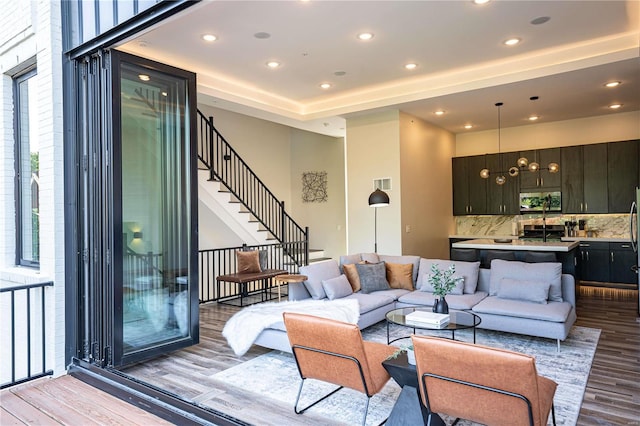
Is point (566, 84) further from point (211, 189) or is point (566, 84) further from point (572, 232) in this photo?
point (211, 189)

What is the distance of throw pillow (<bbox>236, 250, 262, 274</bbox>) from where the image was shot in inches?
279

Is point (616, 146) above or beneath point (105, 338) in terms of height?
above

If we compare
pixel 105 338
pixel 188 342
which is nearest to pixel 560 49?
pixel 188 342

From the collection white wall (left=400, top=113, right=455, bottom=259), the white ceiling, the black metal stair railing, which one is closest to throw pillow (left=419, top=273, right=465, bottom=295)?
white wall (left=400, top=113, right=455, bottom=259)

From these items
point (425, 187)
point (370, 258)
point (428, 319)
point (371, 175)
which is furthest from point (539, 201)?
point (428, 319)

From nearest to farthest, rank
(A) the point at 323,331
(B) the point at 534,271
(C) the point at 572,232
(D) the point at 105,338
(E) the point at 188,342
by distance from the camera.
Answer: (A) the point at 323,331
(D) the point at 105,338
(E) the point at 188,342
(B) the point at 534,271
(C) the point at 572,232

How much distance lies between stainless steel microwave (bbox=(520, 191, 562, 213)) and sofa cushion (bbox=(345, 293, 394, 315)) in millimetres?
4879

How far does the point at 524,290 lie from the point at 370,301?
178cm

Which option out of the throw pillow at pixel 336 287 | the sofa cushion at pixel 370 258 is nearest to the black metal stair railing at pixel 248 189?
the sofa cushion at pixel 370 258

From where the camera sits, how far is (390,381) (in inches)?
146

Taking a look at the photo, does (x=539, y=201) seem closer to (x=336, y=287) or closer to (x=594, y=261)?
(x=594, y=261)

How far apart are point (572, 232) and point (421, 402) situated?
726 centimetres

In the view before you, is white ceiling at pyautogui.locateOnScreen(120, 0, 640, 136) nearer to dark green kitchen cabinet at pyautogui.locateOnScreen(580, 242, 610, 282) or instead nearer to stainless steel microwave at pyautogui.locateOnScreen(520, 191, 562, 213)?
stainless steel microwave at pyautogui.locateOnScreen(520, 191, 562, 213)

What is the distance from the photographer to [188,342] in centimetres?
454
